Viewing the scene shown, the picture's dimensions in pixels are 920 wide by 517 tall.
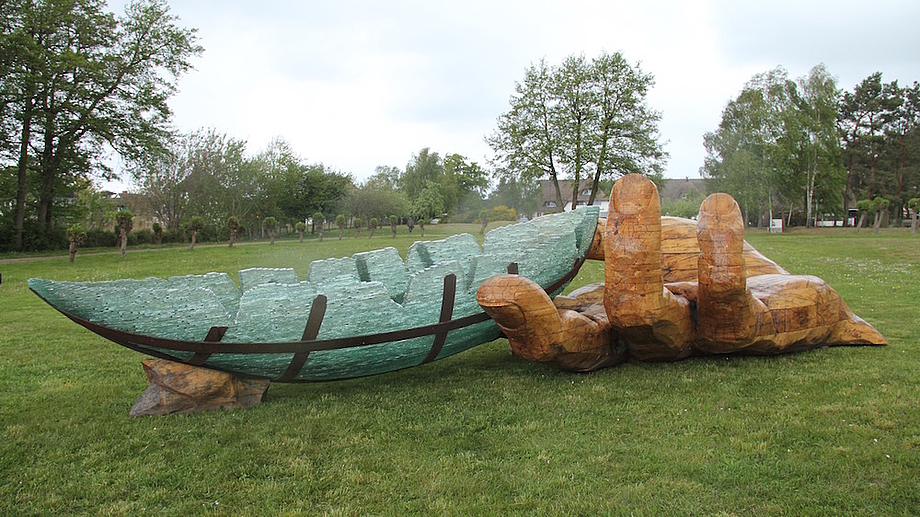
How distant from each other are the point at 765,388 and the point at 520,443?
2447mm

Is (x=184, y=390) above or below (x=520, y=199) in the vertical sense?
below

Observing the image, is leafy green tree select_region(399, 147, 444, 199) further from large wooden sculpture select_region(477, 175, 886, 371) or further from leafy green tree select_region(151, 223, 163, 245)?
large wooden sculpture select_region(477, 175, 886, 371)

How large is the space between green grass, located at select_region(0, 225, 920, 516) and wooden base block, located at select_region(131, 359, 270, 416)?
0.40 feet

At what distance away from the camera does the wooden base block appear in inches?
182

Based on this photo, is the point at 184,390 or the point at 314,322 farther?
the point at 184,390

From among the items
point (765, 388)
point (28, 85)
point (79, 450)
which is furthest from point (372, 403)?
point (28, 85)

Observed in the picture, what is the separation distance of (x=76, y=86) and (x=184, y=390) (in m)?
27.0

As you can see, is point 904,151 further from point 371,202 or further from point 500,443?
point 500,443

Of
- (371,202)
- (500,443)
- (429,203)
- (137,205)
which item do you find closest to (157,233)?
(137,205)

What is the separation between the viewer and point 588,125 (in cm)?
3603

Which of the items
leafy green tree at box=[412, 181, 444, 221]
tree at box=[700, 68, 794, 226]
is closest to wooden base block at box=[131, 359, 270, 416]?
tree at box=[700, 68, 794, 226]

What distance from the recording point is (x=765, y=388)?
5.05 metres

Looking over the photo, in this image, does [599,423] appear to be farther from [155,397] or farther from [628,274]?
[155,397]

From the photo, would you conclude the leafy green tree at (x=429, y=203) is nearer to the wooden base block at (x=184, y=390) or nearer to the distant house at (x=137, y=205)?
the distant house at (x=137, y=205)
